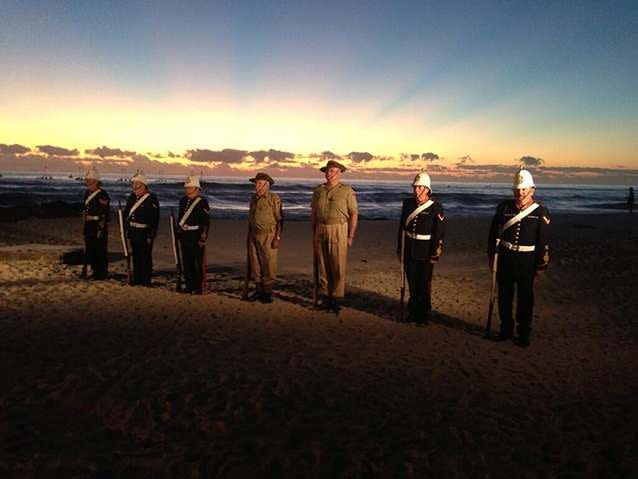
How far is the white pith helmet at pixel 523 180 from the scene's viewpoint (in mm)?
6551

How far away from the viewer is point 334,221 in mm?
8148

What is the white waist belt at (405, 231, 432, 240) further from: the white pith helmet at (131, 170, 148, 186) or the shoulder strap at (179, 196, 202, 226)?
the white pith helmet at (131, 170, 148, 186)

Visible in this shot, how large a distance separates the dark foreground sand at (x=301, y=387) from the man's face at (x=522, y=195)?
2007mm

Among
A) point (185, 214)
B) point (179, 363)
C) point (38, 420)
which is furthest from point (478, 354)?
point (185, 214)

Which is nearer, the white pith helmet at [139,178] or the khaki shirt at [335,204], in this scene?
the khaki shirt at [335,204]

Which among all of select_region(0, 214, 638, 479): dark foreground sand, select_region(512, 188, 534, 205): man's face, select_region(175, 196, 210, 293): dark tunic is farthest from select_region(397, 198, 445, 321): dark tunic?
select_region(175, 196, 210, 293): dark tunic

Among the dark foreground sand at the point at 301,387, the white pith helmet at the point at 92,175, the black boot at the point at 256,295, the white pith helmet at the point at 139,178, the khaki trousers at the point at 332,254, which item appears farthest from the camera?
the white pith helmet at the point at 92,175

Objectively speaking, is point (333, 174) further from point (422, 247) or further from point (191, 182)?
point (191, 182)

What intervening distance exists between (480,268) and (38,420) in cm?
1123

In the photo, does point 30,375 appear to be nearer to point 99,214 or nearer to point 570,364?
point 99,214

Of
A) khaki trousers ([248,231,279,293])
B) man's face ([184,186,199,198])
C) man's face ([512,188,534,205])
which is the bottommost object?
khaki trousers ([248,231,279,293])

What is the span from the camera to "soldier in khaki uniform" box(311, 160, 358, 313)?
8.12 meters

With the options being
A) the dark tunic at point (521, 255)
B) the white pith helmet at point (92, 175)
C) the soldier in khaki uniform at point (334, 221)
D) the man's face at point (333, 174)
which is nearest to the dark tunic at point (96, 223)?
the white pith helmet at point (92, 175)

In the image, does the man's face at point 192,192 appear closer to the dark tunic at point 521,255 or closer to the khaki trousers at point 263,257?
the khaki trousers at point 263,257
